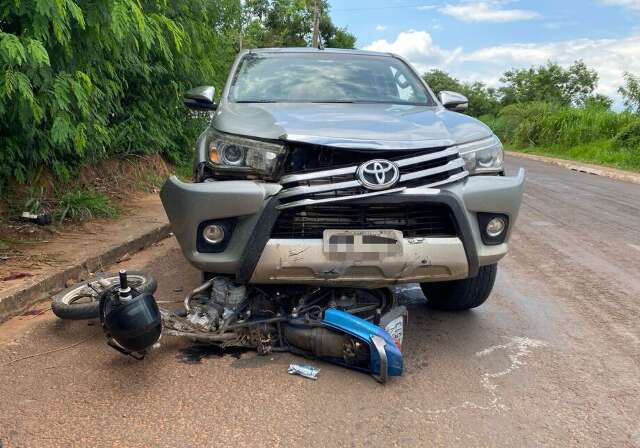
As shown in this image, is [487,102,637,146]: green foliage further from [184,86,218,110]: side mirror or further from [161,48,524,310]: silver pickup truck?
[161,48,524,310]: silver pickup truck

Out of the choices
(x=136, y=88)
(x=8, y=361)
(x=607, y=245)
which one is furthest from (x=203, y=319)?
(x=136, y=88)

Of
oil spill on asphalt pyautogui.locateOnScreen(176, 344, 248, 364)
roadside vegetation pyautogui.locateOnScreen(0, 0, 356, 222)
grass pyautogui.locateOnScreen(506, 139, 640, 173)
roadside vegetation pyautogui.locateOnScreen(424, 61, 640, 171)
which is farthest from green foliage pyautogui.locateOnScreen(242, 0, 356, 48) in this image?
oil spill on asphalt pyautogui.locateOnScreen(176, 344, 248, 364)

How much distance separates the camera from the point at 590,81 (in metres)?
42.0

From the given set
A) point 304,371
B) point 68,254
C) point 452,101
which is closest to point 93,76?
point 68,254

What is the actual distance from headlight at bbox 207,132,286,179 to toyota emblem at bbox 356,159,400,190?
43 cm

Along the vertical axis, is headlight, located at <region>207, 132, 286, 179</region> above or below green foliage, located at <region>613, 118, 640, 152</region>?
above

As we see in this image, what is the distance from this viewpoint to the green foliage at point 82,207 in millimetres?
6006

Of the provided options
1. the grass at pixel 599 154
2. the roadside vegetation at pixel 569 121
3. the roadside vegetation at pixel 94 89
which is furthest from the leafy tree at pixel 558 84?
the roadside vegetation at pixel 94 89

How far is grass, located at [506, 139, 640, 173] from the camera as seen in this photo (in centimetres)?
1883

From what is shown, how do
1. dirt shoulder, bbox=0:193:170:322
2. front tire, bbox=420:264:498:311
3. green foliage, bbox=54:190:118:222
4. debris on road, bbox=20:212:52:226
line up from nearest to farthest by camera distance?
front tire, bbox=420:264:498:311 → dirt shoulder, bbox=0:193:170:322 → debris on road, bbox=20:212:52:226 → green foliage, bbox=54:190:118:222

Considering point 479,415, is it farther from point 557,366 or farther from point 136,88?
point 136,88

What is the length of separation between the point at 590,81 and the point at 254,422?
45.3 metres

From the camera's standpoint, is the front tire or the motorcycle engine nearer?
the motorcycle engine

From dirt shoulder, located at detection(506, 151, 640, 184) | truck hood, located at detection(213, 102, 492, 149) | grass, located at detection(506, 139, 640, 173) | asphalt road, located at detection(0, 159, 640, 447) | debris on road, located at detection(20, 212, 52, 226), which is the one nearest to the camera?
asphalt road, located at detection(0, 159, 640, 447)
